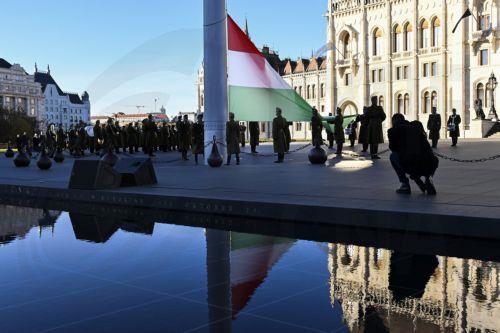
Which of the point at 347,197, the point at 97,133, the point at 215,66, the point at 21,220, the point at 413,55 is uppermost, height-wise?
the point at 413,55

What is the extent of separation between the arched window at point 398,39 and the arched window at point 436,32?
3.63 metres

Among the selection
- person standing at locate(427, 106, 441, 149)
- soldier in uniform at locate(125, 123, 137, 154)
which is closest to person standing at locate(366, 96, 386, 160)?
person standing at locate(427, 106, 441, 149)

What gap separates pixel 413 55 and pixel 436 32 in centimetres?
315

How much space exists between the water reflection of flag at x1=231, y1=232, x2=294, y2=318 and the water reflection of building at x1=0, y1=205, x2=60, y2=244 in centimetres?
289

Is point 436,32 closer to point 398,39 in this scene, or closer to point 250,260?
point 398,39

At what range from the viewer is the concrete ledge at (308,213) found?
20.5 ft

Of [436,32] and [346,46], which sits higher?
[346,46]

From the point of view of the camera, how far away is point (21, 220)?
8.77m

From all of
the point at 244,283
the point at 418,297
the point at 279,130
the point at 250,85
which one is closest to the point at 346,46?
the point at 250,85

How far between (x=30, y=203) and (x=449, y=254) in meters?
8.41

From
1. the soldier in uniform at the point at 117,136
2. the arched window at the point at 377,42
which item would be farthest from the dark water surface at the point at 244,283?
the arched window at the point at 377,42

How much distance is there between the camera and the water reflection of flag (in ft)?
14.2

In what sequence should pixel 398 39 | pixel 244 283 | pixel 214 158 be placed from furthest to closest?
pixel 398 39, pixel 214 158, pixel 244 283

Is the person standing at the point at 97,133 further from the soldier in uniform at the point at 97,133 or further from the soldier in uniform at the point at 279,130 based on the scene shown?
the soldier in uniform at the point at 279,130
